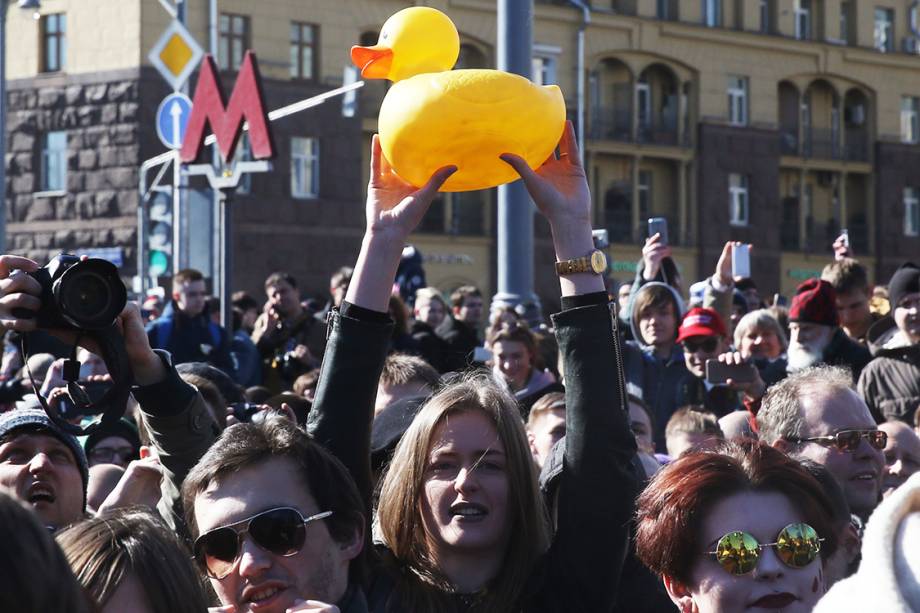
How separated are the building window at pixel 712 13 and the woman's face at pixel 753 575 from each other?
41.1m

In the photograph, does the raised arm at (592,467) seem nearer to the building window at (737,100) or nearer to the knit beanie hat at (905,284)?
the knit beanie hat at (905,284)

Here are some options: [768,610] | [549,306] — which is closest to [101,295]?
[768,610]

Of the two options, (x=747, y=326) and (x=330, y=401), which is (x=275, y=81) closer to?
(x=747, y=326)

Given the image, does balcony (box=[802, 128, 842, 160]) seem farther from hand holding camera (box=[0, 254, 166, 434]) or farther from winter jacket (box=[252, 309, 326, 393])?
hand holding camera (box=[0, 254, 166, 434])

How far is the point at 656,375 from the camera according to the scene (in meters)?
8.46

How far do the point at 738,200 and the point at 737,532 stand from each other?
137ft

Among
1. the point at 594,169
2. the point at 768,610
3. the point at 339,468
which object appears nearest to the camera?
the point at 768,610

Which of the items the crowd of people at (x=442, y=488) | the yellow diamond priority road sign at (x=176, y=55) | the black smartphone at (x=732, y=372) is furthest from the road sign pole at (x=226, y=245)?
the yellow diamond priority road sign at (x=176, y=55)

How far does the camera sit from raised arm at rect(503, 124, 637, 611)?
12.6ft

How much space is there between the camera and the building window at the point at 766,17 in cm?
4497

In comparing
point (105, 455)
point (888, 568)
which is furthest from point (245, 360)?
point (888, 568)

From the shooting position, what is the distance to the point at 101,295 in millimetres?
3570

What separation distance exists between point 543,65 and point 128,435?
1336 inches

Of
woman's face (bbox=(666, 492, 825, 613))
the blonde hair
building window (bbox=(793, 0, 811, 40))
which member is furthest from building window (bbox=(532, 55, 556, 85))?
woman's face (bbox=(666, 492, 825, 613))
